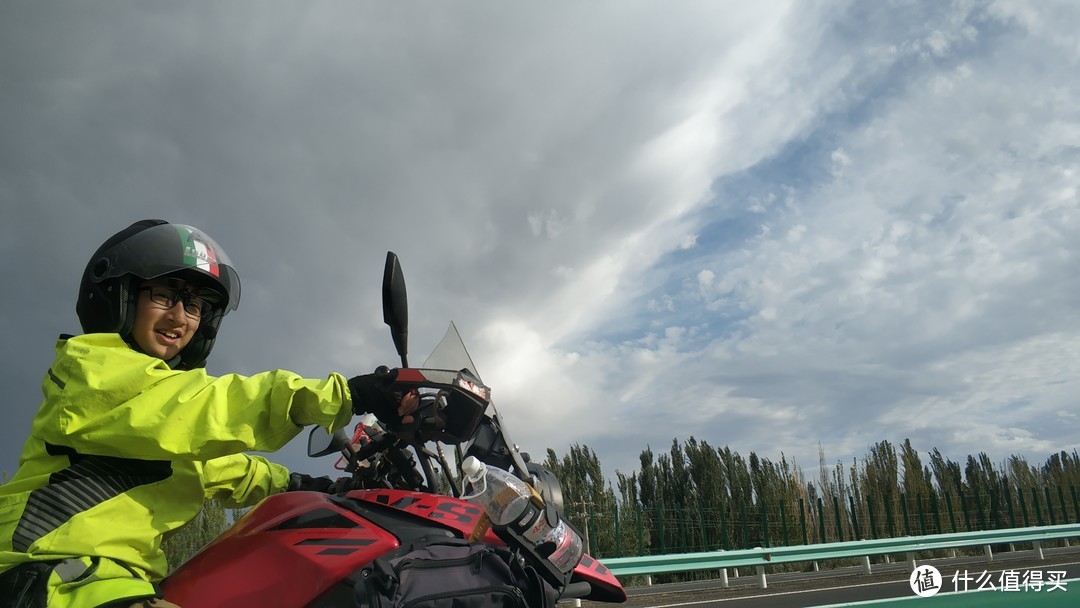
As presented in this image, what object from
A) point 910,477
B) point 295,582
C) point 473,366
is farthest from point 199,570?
point 910,477

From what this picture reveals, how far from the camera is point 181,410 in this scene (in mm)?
1667

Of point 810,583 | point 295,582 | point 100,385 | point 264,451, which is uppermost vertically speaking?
point 100,385

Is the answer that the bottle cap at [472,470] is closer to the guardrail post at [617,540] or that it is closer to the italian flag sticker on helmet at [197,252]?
the italian flag sticker on helmet at [197,252]

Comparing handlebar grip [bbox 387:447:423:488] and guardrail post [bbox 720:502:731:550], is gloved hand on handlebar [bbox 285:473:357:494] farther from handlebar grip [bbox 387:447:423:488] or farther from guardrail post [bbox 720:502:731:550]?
guardrail post [bbox 720:502:731:550]

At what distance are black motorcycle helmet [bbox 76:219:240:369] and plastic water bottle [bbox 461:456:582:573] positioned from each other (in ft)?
3.61

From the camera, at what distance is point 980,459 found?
35.9m

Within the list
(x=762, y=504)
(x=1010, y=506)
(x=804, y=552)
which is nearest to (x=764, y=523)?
(x=762, y=504)

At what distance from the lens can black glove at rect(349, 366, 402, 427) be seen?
5.74ft

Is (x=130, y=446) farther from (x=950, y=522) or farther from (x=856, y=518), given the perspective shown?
(x=950, y=522)

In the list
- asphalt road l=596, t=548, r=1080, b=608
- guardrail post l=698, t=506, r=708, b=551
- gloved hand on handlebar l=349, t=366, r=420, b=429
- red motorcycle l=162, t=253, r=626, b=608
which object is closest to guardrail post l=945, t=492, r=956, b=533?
guardrail post l=698, t=506, r=708, b=551

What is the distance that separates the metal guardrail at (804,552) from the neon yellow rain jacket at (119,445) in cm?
776

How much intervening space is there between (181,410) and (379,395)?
459mm

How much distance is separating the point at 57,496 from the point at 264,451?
0.53 m

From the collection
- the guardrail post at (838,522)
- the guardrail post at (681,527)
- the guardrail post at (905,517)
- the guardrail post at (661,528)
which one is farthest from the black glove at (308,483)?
the guardrail post at (905,517)
